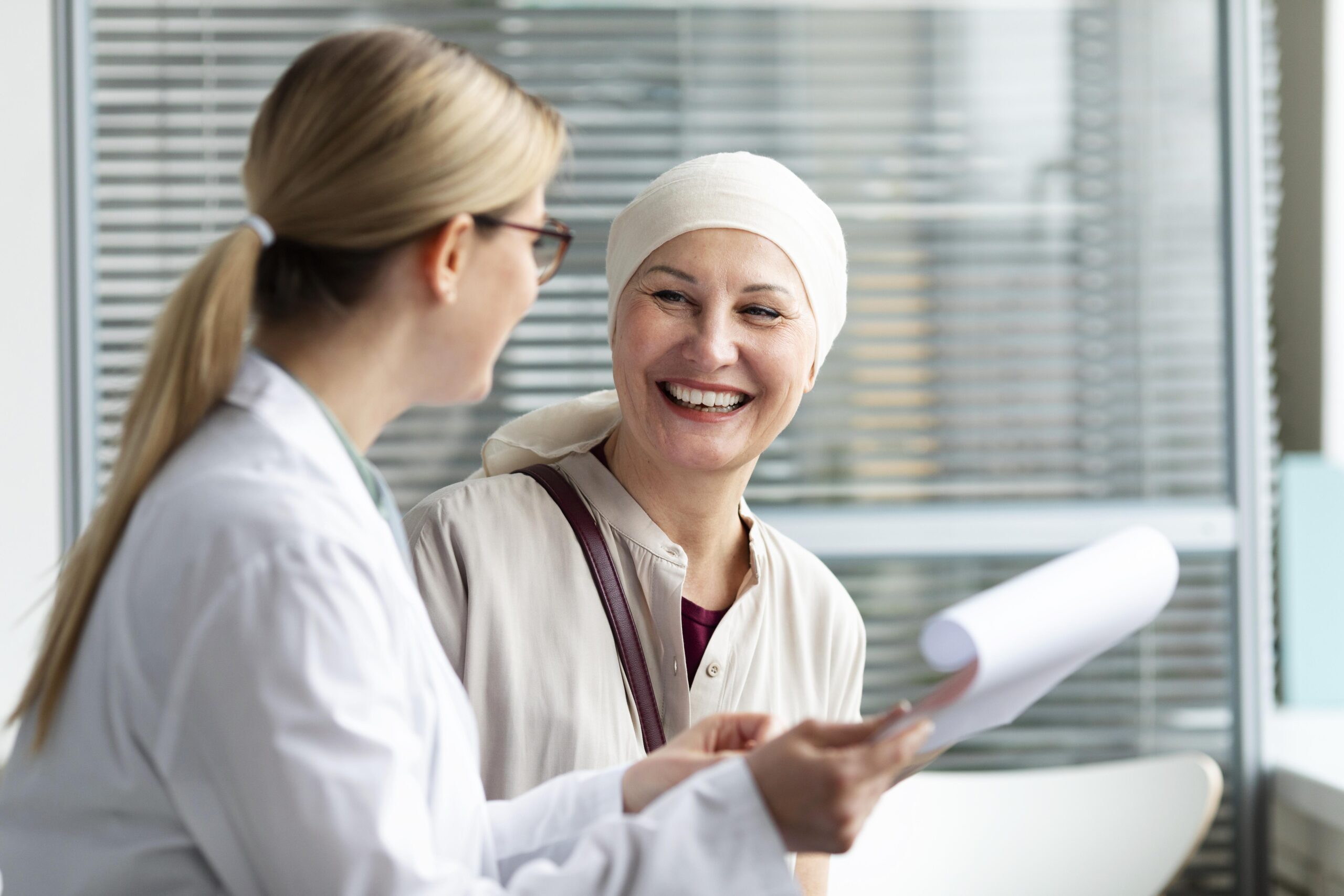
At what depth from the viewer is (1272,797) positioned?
114 inches

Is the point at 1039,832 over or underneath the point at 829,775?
underneath

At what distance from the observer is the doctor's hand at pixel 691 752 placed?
46.3 inches

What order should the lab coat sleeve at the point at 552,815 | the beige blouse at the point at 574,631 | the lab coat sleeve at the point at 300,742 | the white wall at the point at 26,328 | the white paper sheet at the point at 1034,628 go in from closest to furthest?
the lab coat sleeve at the point at 300,742
the white paper sheet at the point at 1034,628
the lab coat sleeve at the point at 552,815
the beige blouse at the point at 574,631
the white wall at the point at 26,328

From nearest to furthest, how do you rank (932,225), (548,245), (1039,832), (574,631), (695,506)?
(548,245), (574,631), (695,506), (1039,832), (932,225)

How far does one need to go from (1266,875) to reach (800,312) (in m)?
2.21

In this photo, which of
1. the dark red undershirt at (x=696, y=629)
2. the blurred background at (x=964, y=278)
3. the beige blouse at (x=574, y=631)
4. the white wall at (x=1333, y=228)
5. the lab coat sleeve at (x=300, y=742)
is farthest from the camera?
the white wall at (x=1333, y=228)

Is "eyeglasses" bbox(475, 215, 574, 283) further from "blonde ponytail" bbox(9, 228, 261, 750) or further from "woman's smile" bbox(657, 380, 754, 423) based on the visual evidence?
"woman's smile" bbox(657, 380, 754, 423)

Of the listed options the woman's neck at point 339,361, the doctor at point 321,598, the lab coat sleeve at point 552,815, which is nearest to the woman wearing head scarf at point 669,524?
the lab coat sleeve at point 552,815

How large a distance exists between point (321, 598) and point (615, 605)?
2.43 feet

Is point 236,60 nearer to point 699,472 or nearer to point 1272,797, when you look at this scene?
point 699,472

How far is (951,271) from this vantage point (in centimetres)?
294

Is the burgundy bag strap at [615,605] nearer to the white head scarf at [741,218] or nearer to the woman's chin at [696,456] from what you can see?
the woman's chin at [696,456]

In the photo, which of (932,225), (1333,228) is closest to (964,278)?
(932,225)

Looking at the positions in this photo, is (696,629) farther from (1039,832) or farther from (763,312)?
(1039,832)
